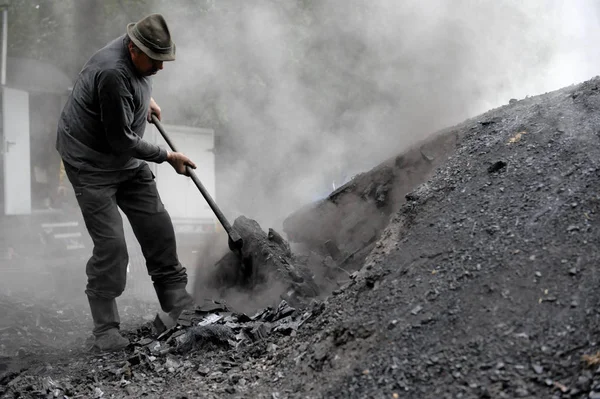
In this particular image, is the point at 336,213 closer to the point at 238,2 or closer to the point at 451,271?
the point at 451,271

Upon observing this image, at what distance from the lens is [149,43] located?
4.02 meters

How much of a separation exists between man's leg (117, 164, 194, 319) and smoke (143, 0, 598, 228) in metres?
4.22

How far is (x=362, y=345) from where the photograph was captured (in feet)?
8.75

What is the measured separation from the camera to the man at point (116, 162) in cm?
405

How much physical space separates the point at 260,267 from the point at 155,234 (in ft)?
2.72

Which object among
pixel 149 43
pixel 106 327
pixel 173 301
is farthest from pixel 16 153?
pixel 149 43

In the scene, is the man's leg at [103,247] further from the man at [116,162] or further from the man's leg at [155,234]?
the man's leg at [155,234]

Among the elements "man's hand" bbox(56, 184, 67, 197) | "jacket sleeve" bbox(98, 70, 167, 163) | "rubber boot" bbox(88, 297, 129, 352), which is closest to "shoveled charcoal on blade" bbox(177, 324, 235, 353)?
"rubber boot" bbox(88, 297, 129, 352)

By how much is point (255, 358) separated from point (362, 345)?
0.82m

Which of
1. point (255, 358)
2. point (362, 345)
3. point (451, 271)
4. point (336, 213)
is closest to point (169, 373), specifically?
point (255, 358)

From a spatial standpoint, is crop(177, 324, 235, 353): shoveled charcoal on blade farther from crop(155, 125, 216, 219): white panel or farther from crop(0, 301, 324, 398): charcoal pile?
crop(155, 125, 216, 219): white panel

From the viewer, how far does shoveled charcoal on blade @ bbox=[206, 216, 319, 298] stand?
4496 millimetres

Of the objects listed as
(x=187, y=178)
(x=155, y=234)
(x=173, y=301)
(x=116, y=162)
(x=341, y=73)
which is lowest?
(x=173, y=301)

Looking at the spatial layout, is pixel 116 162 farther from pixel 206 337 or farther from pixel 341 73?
pixel 341 73
